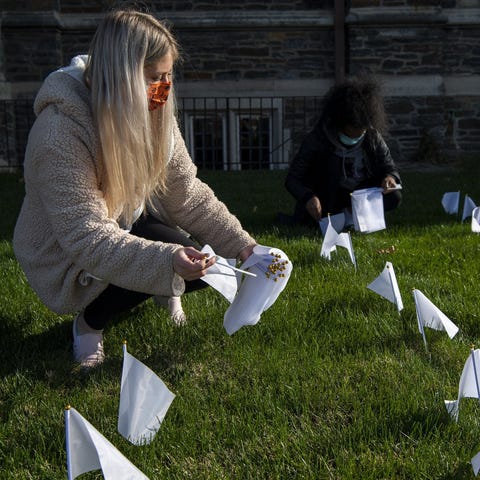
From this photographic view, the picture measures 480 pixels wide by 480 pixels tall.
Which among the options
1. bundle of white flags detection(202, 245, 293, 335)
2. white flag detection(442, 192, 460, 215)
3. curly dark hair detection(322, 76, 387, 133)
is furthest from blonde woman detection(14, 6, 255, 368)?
white flag detection(442, 192, 460, 215)

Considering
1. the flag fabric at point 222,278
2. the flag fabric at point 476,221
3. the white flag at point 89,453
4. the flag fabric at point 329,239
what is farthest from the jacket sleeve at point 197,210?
the flag fabric at point 476,221

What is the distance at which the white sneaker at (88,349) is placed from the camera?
260 centimetres

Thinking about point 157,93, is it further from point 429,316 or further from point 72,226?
point 429,316

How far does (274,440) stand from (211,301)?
4.25ft

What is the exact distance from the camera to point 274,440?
2.02m

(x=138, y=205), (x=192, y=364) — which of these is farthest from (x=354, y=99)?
(x=192, y=364)

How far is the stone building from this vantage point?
33.0 ft

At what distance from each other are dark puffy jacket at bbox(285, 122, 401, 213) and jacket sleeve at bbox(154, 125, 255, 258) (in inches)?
75.1

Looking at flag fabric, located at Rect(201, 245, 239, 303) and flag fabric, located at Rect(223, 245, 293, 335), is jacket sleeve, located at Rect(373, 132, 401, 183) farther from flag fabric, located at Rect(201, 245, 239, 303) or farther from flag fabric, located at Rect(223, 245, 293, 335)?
flag fabric, located at Rect(201, 245, 239, 303)

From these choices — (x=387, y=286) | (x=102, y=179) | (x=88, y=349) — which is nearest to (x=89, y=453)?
(x=88, y=349)

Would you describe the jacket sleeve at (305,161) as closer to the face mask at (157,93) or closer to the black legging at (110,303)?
the black legging at (110,303)

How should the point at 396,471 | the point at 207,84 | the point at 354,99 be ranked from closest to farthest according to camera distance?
the point at 396,471
the point at 354,99
the point at 207,84

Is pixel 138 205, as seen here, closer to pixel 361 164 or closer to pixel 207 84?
pixel 361 164

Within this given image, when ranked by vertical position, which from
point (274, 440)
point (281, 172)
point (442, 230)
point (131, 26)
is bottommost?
point (281, 172)
